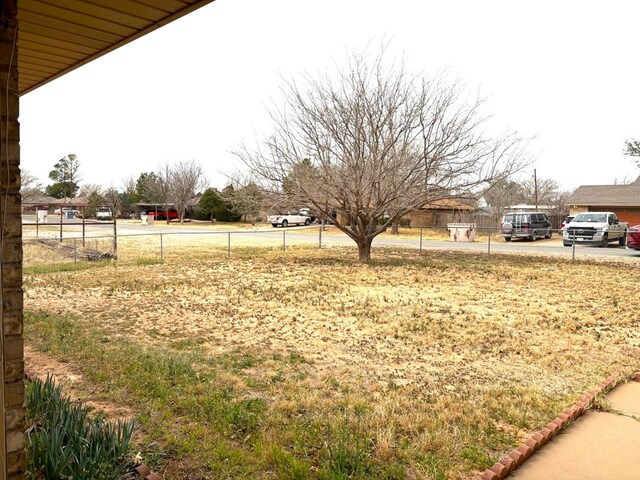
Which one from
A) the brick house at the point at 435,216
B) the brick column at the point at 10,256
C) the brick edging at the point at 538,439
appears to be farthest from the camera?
the brick house at the point at 435,216

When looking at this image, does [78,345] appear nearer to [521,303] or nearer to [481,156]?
[521,303]

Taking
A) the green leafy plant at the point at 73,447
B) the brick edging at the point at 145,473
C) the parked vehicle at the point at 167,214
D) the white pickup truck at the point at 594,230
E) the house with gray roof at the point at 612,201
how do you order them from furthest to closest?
the parked vehicle at the point at 167,214, the house with gray roof at the point at 612,201, the white pickup truck at the point at 594,230, the brick edging at the point at 145,473, the green leafy plant at the point at 73,447

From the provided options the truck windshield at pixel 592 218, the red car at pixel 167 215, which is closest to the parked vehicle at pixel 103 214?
the red car at pixel 167 215

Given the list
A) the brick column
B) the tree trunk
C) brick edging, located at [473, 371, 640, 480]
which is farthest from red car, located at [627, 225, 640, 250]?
the brick column

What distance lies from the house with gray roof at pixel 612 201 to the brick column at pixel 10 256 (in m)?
34.2

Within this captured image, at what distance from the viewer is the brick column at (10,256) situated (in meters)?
1.84

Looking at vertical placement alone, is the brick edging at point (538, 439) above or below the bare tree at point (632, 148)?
below

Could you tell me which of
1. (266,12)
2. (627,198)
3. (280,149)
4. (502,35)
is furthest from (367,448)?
(627,198)

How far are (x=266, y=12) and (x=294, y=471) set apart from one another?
373cm

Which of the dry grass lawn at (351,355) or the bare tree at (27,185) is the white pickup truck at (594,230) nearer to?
the dry grass lawn at (351,355)

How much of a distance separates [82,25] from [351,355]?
167 inches

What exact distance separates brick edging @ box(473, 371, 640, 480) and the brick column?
248 cm

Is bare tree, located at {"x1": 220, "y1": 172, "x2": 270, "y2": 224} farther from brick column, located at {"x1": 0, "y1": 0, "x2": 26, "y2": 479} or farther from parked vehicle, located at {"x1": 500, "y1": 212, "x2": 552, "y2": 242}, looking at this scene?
parked vehicle, located at {"x1": 500, "y1": 212, "x2": 552, "y2": 242}

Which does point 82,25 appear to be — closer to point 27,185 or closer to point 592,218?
point 592,218
